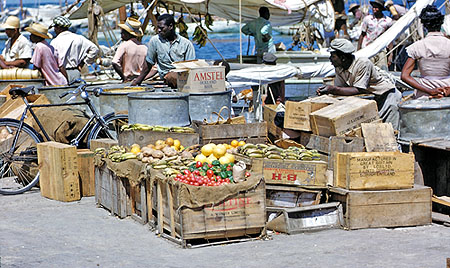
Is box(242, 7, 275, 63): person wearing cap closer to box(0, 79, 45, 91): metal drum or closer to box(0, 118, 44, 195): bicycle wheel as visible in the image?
box(0, 79, 45, 91): metal drum

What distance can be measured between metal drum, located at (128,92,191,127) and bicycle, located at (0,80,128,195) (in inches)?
31.5

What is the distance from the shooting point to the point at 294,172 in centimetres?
715

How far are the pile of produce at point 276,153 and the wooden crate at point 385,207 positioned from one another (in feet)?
1.38

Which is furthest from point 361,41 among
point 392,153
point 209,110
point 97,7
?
point 392,153

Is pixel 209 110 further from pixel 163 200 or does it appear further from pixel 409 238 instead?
pixel 409 238

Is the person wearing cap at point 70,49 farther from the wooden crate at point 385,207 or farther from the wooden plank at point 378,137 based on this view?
the wooden crate at point 385,207

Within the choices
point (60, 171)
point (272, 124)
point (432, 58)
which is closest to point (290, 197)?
point (272, 124)

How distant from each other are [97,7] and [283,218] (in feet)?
35.9

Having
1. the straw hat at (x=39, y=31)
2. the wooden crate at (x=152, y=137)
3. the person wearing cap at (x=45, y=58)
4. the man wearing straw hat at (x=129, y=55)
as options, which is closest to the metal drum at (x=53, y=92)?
the person wearing cap at (x=45, y=58)

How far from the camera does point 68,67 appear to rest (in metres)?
12.5

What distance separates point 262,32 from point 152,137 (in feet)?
26.8

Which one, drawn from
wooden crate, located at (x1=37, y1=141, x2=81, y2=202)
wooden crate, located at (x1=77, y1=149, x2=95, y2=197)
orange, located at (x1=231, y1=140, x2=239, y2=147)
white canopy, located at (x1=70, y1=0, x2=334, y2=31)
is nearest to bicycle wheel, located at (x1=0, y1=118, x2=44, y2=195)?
wooden crate, located at (x1=37, y1=141, x2=81, y2=202)

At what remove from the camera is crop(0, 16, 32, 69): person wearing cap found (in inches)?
488

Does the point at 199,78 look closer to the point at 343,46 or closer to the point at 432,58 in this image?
the point at 343,46
